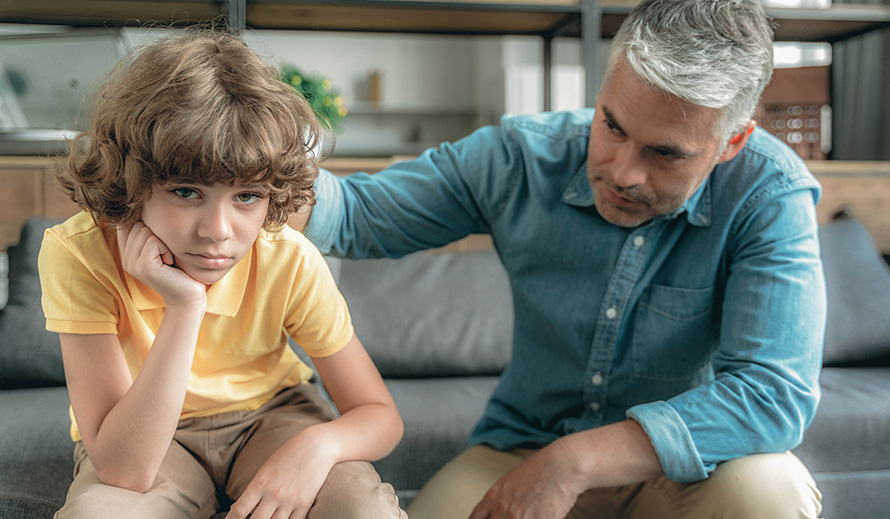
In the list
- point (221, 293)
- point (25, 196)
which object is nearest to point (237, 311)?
point (221, 293)

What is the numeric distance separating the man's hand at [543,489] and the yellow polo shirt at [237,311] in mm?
303

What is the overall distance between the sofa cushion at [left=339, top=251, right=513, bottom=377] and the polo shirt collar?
36.0 inches

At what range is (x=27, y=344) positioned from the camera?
1655mm

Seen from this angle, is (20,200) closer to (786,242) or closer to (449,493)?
(449,493)

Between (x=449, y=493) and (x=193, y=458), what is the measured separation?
398 millimetres

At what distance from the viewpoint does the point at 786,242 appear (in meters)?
Result: 1.04

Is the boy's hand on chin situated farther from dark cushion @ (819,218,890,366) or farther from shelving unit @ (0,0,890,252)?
dark cushion @ (819,218,890,366)

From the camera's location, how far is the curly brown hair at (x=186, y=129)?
75 centimetres

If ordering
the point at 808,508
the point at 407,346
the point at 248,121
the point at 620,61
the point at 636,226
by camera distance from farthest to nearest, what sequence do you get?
1. the point at 407,346
2. the point at 636,226
3. the point at 620,61
4. the point at 808,508
5. the point at 248,121

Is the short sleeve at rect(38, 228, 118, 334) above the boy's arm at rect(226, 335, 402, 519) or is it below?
above

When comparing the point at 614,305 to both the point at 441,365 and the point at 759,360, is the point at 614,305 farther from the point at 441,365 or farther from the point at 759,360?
the point at 441,365

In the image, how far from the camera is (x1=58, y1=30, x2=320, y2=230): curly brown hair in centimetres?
75

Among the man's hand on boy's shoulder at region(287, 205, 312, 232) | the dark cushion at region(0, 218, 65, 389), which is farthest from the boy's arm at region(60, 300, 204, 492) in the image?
the dark cushion at region(0, 218, 65, 389)

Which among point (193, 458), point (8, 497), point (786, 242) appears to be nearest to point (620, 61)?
point (786, 242)
